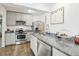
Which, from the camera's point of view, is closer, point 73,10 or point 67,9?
point 73,10

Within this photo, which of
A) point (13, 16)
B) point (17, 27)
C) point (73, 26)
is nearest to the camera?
point (73, 26)

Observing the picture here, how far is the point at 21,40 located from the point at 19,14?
Answer: 63.9 inches

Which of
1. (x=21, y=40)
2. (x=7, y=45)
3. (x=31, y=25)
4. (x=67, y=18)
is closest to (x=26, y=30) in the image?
(x=31, y=25)

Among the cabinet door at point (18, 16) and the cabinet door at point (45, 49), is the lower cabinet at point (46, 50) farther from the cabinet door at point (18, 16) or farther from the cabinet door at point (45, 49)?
the cabinet door at point (18, 16)

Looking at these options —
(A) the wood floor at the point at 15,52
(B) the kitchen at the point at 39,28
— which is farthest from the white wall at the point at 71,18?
(A) the wood floor at the point at 15,52

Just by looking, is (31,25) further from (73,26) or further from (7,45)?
(73,26)

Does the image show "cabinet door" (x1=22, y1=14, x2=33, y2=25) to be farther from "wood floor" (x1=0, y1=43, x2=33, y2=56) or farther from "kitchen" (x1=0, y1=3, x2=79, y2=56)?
"wood floor" (x1=0, y1=43, x2=33, y2=56)

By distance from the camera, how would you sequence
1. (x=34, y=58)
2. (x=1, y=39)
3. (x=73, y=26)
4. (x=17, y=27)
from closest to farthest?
(x=34, y=58) → (x=73, y=26) → (x=1, y=39) → (x=17, y=27)

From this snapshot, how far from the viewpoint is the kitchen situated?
6.97 feet

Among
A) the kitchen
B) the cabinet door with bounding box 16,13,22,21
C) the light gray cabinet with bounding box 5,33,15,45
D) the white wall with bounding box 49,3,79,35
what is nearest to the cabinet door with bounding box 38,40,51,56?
the kitchen

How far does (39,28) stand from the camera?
15.9ft

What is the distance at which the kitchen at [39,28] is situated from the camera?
2.12 metres

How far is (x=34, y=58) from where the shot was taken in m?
1.07

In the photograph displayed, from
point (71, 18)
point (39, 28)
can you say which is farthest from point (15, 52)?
point (71, 18)
